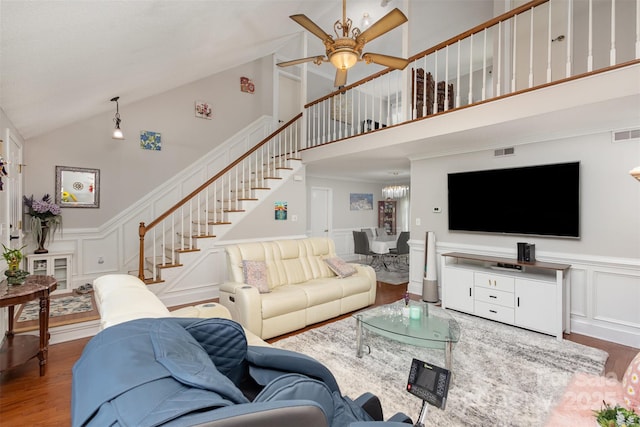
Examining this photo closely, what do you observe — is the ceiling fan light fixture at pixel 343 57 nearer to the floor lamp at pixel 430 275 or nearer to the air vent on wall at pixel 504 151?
the air vent on wall at pixel 504 151

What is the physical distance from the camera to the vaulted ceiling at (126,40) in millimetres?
1729

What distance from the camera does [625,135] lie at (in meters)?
3.15

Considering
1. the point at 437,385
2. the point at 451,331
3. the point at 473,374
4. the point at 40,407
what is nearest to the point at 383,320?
the point at 451,331

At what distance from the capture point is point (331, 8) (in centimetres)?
524

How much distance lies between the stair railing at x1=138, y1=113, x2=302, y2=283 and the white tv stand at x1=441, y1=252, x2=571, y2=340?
11.5 ft

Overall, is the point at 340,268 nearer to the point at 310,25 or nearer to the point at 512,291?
the point at 512,291

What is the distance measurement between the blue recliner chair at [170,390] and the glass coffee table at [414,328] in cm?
157

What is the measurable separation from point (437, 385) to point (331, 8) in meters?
5.94

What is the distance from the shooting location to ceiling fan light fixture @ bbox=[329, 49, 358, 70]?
254 centimetres

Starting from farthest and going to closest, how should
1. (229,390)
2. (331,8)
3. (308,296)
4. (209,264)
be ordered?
(331,8) < (209,264) < (308,296) < (229,390)

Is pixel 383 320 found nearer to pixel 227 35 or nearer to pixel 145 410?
pixel 145 410

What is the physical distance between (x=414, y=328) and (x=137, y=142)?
16.9 ft

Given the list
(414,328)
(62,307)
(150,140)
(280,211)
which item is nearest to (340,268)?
(414,328)

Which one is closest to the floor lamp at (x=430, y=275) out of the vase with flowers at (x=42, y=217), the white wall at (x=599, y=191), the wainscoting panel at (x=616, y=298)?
the white wall at (x=599, y=191)
